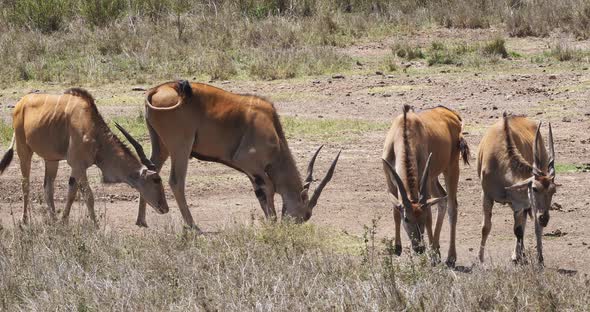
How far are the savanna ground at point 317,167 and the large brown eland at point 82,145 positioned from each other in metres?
0.51

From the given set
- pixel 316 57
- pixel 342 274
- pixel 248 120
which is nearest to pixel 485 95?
pixel 316 57

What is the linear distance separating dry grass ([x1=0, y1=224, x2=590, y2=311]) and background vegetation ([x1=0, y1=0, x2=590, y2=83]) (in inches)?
471

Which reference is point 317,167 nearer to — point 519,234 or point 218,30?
point 519,234

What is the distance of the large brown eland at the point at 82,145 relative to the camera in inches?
515

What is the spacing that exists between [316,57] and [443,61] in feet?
8.19

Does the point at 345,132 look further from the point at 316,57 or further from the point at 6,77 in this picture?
the point at 6,77

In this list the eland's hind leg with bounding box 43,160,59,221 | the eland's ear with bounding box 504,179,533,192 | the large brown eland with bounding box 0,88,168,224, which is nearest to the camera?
the eland's ear with bounding box 504,179,533,192

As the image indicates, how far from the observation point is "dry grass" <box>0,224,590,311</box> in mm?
8891

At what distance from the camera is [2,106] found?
66.8 feet

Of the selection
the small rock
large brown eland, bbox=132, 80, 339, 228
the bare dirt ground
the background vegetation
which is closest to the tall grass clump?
the bare dirt ground

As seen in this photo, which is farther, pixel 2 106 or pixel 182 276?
pixel 2 106

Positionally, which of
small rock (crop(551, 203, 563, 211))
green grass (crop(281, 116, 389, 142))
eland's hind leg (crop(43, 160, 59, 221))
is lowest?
green grass (crop(281, 116, 389, 142))

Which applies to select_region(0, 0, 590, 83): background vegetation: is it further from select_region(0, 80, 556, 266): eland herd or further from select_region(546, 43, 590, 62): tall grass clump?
select_region(0, 80, 556, 266): eland herd

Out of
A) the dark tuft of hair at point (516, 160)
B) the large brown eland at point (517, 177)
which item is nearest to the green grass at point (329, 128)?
the large brown eland at point (517, 177)
